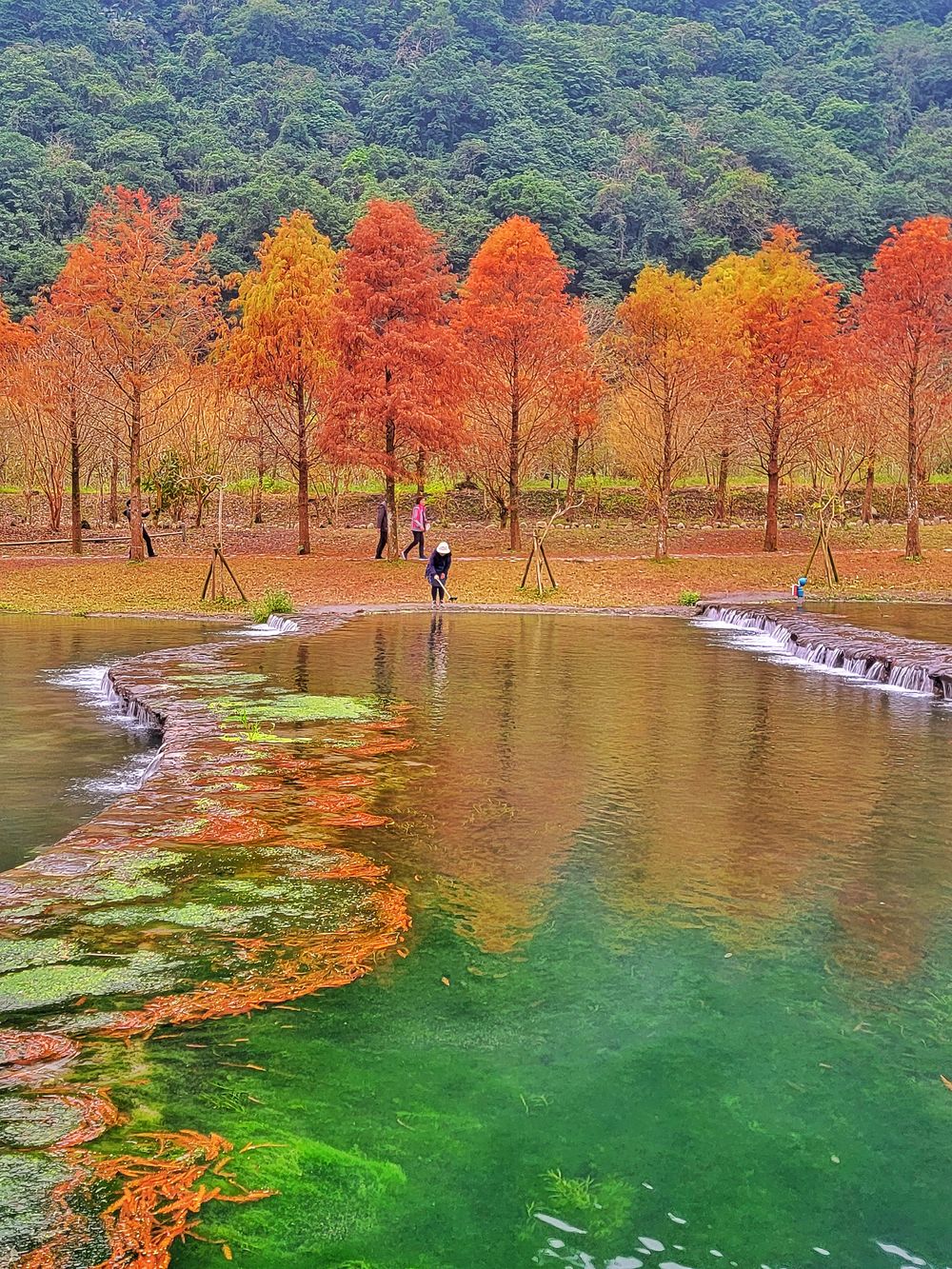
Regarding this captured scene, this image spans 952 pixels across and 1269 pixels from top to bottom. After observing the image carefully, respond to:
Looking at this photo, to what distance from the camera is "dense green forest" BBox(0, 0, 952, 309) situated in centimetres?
8950

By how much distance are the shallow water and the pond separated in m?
0.89

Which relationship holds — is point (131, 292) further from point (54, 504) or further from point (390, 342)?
point (54, 504)

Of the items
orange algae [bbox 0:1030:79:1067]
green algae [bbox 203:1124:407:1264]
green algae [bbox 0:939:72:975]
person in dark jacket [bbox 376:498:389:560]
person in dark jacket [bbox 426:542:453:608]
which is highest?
person in dark jacket [bbox 376:498:389:560]

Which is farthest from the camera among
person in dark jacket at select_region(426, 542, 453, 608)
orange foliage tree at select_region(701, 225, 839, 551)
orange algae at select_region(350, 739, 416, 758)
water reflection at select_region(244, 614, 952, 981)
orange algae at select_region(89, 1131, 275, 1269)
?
orange foliage tree at select_region(701, 225, 839, 551)

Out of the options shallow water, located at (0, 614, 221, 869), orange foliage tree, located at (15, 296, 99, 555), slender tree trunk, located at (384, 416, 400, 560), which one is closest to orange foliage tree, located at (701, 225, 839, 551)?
slender tree trunk, located at (384, 416, 400, 560)

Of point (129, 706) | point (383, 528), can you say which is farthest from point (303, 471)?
point (129, 706)

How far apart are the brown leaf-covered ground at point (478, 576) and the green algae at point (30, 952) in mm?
18823

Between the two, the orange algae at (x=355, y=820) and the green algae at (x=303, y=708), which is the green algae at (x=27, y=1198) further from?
the green algae at (x=303, y=708)

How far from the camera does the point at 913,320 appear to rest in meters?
31.6

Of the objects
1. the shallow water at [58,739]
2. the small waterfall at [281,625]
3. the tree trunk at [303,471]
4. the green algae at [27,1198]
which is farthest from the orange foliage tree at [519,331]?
the green algae at [27,1198]

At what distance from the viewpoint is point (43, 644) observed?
64.3ft

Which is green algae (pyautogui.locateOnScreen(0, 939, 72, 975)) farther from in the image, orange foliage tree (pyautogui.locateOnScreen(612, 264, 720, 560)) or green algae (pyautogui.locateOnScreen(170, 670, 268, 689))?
orange foliage tree (pyautogui.locateOnScreen(612, 264, 720, 560))

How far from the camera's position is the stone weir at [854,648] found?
1555 cm

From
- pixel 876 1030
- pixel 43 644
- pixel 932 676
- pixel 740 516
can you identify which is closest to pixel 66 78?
pixel 740 516
